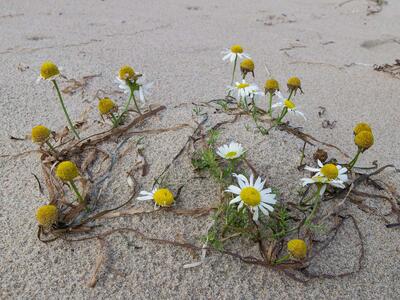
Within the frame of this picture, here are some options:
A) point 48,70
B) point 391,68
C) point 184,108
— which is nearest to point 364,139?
point 184,108

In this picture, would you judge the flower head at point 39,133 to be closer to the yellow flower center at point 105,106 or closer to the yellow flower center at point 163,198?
the yellow flower center at point 105,106

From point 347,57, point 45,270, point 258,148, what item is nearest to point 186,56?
point 347,57

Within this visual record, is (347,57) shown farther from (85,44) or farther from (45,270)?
(45,270)

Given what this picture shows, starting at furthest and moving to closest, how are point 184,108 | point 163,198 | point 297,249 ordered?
point 184,108
point 163,198
point 297,249

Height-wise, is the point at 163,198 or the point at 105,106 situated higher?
the point at 105,106

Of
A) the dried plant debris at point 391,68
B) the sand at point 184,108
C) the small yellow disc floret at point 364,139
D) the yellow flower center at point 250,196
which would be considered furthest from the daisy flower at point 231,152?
the dried plant debris at point 391,68

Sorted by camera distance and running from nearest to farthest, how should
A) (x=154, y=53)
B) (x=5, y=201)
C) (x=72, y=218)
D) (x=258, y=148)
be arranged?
(x=72, y=218) < (x=5, y=201) < (x=258, y=148) < (x=154, y=53)

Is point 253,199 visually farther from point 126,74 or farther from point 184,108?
point 184,108
